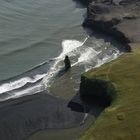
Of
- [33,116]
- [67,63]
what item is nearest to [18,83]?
[67,63]

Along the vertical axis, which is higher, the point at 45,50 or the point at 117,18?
the point at 117,18

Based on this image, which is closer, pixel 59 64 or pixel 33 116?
pixel 33 116

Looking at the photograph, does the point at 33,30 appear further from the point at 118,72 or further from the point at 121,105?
the point at 121,105

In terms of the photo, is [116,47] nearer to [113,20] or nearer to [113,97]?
[113,20]

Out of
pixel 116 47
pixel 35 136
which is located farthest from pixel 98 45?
pixel 35 136

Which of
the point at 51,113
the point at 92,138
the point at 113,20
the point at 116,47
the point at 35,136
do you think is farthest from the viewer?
the point at 113,20

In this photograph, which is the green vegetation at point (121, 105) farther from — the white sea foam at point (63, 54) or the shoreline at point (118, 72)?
the white sea foam at point (63, 54)

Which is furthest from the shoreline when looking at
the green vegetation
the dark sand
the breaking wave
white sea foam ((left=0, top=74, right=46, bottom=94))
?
A: white sea foam ((left=0, top=74, right=46, bottom=94))
